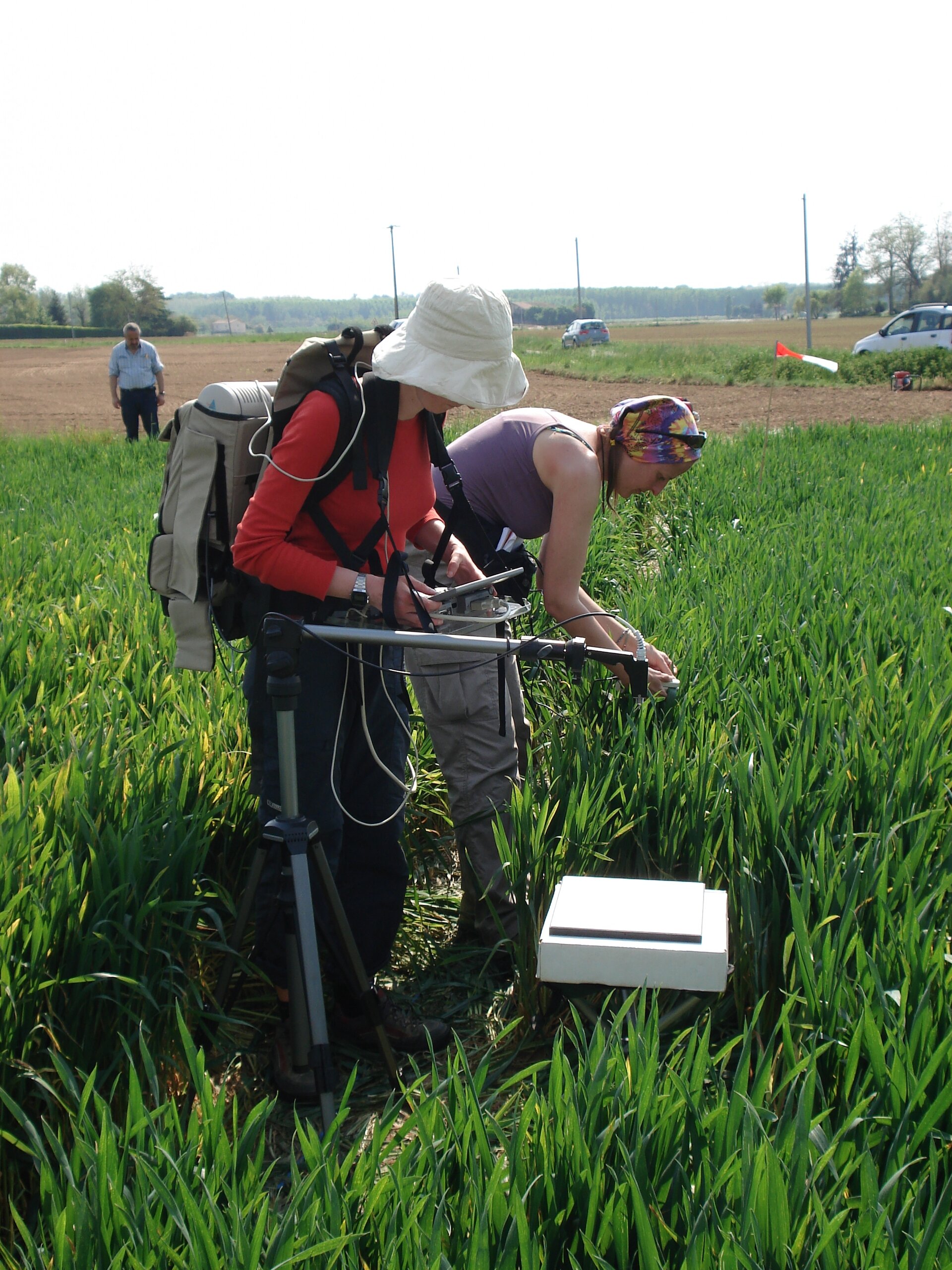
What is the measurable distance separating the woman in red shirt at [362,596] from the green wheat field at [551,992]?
9.3 inches

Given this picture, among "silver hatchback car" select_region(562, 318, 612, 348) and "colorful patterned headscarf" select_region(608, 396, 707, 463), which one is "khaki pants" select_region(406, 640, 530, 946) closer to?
"colorful patterned headscarf" select_region(608, 396, 707, 463)

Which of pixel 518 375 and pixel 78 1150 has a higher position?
pixel 518 375

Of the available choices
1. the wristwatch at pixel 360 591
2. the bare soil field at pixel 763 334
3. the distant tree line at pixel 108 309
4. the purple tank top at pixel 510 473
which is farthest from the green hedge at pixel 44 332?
the wristwatch at pixel 360 591

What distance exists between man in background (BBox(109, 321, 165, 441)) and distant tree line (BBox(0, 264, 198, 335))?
67233 millimetres

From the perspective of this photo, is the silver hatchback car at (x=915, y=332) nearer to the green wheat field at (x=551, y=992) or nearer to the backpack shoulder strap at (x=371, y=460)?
the green wheat field at (x=551, y=992)

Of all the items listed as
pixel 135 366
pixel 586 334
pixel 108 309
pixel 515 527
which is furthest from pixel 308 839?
pixel 108 309

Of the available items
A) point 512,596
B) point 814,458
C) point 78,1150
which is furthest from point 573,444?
point 814,458

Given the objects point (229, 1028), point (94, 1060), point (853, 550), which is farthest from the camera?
point (853, 550)

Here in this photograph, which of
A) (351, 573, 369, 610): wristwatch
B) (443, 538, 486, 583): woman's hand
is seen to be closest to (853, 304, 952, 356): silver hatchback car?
(443, 538, 486, 583): woman's hand

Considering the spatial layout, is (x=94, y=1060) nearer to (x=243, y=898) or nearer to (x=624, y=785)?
(x=243, y=898)

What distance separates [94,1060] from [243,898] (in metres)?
0.38

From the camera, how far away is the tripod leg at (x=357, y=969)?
6.24ft

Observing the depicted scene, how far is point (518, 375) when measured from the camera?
1.96m

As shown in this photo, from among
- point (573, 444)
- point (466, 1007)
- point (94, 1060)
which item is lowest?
point (466, 1007)
